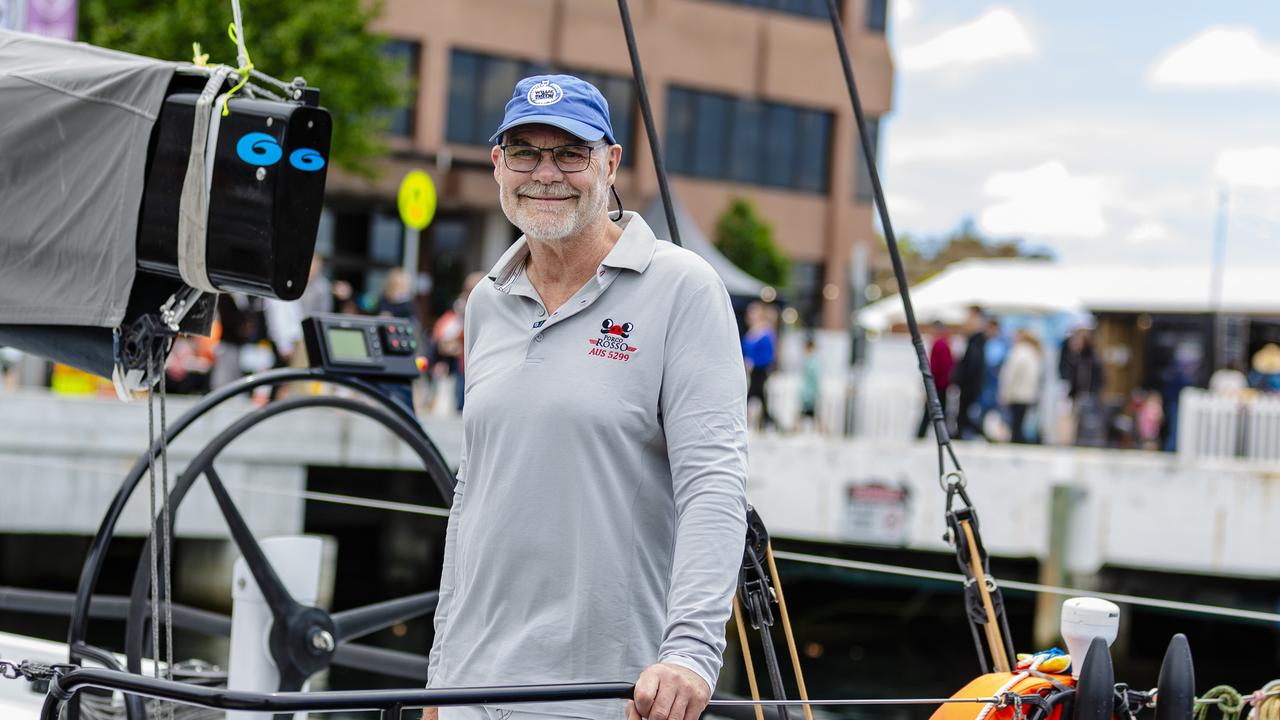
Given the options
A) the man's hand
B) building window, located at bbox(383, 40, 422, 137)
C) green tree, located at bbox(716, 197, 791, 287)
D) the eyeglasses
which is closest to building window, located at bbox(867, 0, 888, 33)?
green tree, located at bbox(716, 197, 791, 287)

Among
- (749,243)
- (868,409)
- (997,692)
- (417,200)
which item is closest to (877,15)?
(749,243)

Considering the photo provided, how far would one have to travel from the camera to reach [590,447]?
88.0 inches

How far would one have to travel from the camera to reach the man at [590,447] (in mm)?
2221

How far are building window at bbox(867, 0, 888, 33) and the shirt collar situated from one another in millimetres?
34885

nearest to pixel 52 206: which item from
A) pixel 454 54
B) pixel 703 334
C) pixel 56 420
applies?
pixel 703 334

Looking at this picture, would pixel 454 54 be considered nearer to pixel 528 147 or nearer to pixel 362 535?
pixel 362 535

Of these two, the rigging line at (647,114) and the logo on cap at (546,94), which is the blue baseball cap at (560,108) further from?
the rigging line at (647,114)

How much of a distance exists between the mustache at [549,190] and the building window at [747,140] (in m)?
31.0

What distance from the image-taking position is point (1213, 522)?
43.8 ft

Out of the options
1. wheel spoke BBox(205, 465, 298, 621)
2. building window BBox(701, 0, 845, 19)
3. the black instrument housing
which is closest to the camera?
the black instrument housing

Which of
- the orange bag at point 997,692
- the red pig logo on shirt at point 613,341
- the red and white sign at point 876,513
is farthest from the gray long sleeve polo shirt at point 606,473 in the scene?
the red and white sign at point 876,513

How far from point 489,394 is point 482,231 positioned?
28.3m

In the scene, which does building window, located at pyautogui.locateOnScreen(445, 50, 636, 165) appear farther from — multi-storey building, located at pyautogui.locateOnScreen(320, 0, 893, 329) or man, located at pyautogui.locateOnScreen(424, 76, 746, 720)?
man, located at pyautogui.locateOnScreen(424, 76, 746, 720)

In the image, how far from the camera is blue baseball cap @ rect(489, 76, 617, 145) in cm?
228
